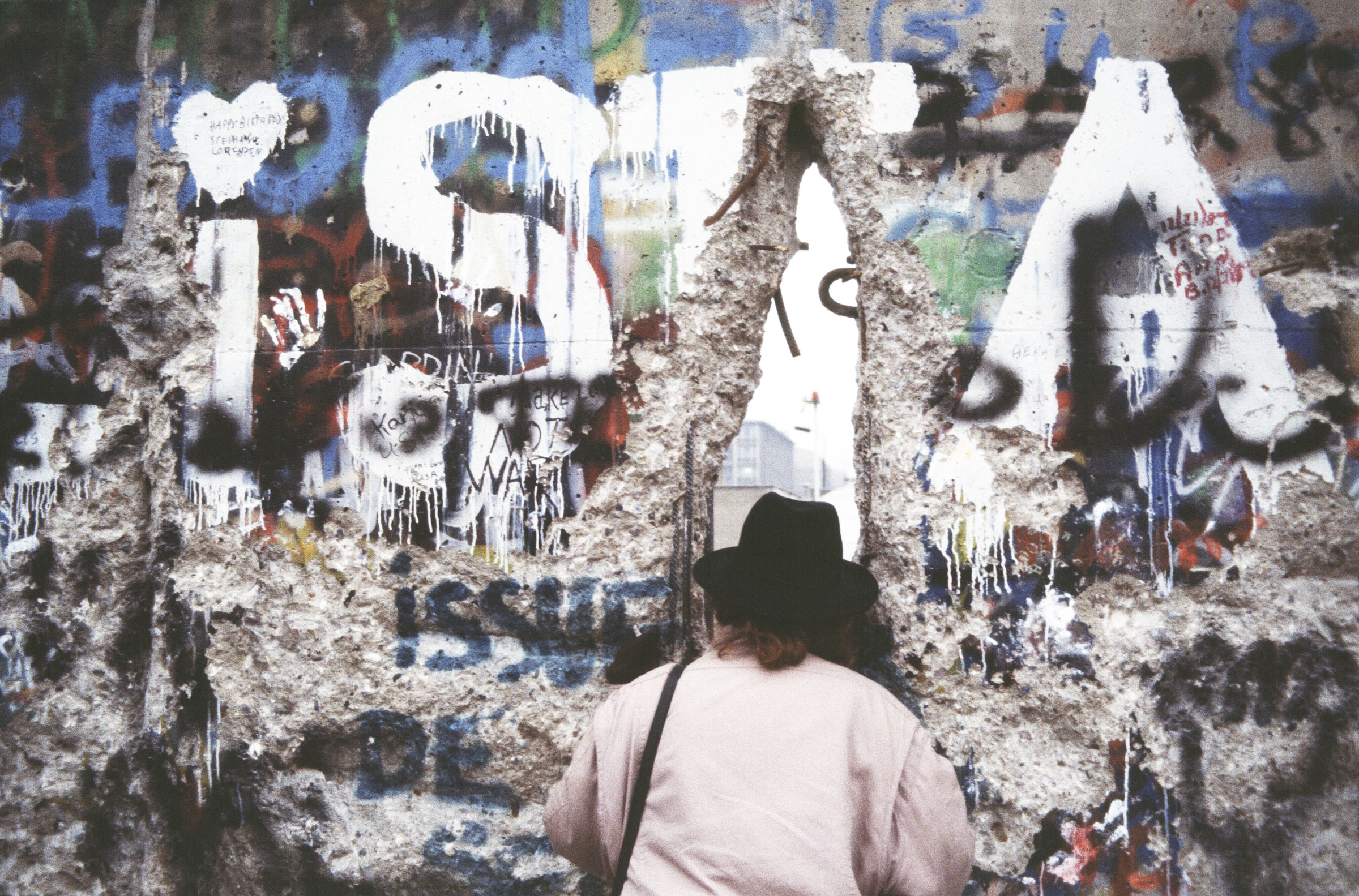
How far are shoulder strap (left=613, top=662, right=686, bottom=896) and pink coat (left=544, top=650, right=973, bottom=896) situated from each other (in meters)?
0.02

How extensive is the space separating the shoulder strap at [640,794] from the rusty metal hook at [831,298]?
1.44 meters

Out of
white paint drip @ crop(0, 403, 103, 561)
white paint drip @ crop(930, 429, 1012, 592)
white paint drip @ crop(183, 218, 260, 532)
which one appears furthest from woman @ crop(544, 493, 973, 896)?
white paint drip @ crop(0, 403, 103, 561)

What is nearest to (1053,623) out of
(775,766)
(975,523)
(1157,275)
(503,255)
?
(975,523)

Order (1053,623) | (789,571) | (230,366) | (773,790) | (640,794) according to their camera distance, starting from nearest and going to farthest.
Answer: (773,790)
(640,794)
(789,571)
(1053,623)
(230,366)

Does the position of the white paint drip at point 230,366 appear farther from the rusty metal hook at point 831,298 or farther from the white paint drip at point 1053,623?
the white paint drip at point 1053,623

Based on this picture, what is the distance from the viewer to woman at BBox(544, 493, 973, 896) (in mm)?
1384

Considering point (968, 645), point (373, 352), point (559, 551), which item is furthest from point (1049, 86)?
point (373, 352)

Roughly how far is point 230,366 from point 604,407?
4.05 feet

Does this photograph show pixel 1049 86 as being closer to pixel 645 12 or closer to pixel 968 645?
pixel 645 12

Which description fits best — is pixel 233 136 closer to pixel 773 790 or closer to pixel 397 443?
pixel 397 443

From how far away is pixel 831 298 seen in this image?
2.52 m

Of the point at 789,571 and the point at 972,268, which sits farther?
the point at 972,268

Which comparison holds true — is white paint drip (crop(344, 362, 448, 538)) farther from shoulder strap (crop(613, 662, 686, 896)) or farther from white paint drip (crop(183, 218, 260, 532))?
shoulder strap (crop(613, 662, 686, 896))

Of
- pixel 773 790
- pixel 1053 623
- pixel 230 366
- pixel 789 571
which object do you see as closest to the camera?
pixel 773 790
